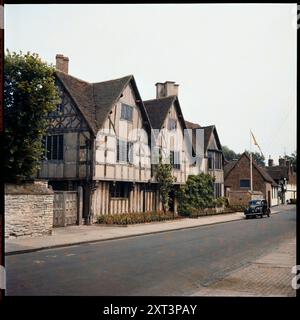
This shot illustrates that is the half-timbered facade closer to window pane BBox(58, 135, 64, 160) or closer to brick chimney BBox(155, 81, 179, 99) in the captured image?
window pane BBox(58, 135, 64, 160)

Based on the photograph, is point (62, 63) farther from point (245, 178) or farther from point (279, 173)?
point (279, 173)

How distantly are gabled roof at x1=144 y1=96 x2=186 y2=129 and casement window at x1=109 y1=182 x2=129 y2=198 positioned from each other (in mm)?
6191

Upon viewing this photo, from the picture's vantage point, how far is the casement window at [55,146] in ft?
76.8

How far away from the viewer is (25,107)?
16.1 meters

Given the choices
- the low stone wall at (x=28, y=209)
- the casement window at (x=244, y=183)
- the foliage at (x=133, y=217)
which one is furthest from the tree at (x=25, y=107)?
the casement window at (x=244, y=183)

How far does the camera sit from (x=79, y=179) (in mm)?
22422

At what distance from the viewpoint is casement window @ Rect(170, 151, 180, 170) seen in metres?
30.6

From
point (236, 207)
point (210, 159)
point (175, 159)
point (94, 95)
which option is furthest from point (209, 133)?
point (94, 95)

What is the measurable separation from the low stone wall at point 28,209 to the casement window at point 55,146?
6.88m

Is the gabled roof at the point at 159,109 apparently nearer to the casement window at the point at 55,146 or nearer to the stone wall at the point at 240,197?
the casement window at the point at 55,146

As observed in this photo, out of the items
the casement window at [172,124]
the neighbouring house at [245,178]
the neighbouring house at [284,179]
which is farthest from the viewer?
the neighbouring house at [284,179]

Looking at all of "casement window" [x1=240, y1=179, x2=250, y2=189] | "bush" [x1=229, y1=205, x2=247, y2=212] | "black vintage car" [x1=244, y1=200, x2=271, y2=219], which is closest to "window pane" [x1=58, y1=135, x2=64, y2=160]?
"black vintage car" [x1=244, y1=200, x2=271, y2=219]

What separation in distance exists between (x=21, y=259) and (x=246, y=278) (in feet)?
21.5
